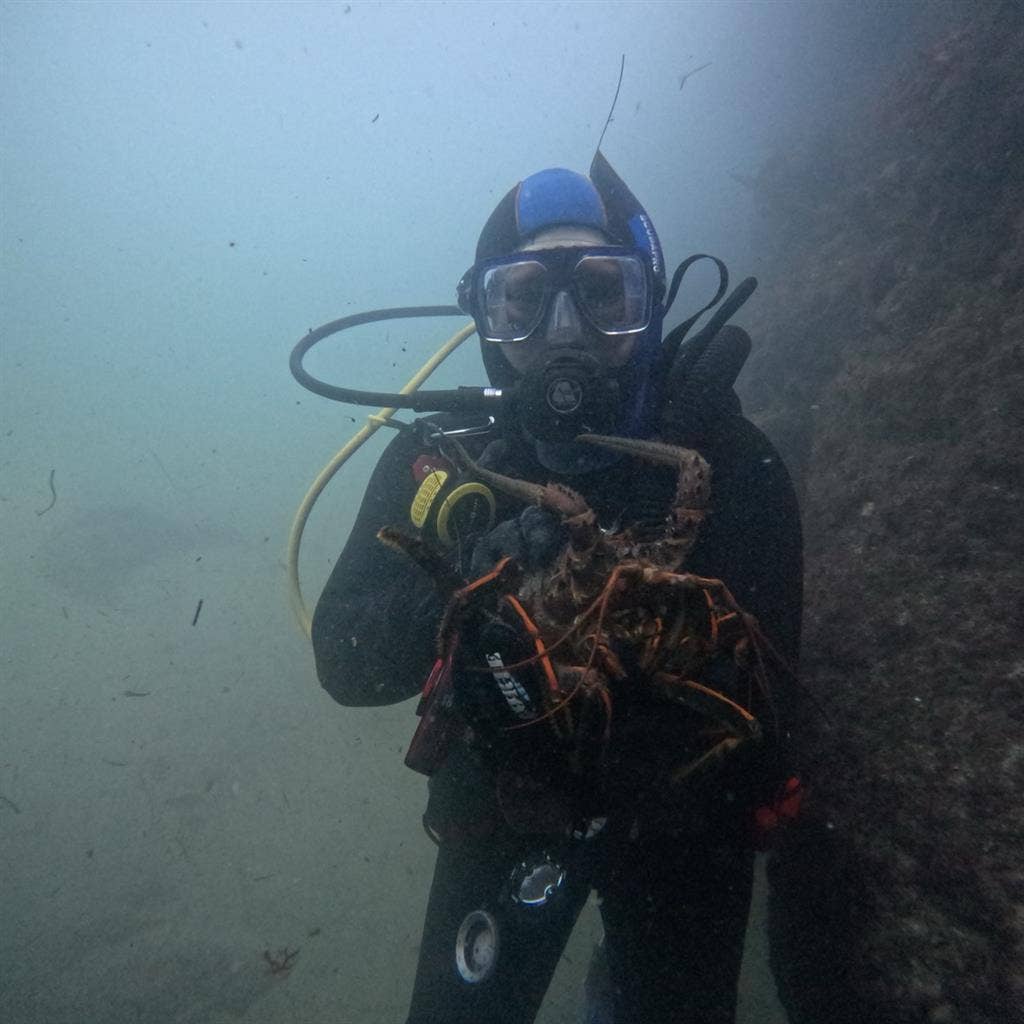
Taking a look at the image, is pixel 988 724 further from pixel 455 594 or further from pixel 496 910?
pixel 455 594

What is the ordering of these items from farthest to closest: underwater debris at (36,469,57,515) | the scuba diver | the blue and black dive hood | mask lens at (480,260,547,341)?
1. underwater debris at (36,469,57,515)
2. mask lens at (480,260,547,341)
3. the blue and black dive hood
4. the scuba diver

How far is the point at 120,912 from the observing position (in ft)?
16.2

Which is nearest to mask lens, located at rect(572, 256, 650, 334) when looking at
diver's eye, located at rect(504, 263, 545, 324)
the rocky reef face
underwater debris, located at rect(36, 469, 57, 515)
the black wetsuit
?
diver's eye, located at rect(504, 263, 545, 324)

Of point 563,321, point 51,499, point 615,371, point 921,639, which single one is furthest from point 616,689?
point 51,499

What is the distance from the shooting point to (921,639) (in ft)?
9.19

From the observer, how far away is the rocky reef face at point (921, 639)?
215 cm

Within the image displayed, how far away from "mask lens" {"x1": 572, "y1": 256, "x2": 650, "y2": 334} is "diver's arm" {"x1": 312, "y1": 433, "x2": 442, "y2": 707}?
1196mm

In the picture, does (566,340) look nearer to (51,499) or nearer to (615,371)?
(615,371)

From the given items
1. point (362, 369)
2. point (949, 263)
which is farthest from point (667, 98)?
point (949, 263)

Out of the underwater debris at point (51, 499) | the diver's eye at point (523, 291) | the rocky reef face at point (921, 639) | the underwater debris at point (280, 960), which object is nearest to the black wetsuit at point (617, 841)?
the rocky reef face at point (921, 639)

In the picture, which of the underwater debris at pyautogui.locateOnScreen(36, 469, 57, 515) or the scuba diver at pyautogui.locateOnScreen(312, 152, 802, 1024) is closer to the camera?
the scuba diver at pyautogui.locateOnScreen(312, 152, 802, 1024)

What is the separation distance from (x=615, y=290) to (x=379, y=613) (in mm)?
2028

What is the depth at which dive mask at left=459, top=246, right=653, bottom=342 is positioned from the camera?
9.68ft

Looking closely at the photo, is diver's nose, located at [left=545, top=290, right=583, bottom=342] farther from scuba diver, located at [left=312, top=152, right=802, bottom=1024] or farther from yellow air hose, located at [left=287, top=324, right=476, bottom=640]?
yellow air hose, located at [left=287, top=324, right=476, bottom=640]
